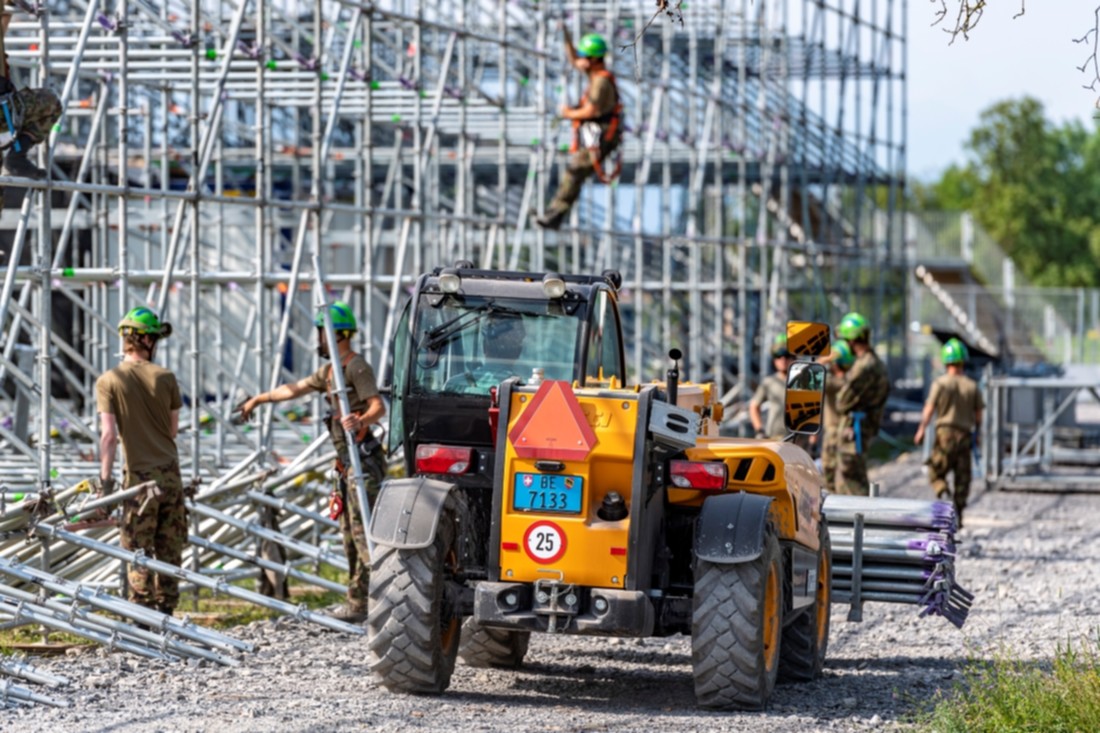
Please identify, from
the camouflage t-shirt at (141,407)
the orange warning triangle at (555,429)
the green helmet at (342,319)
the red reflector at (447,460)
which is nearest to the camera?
the orange warning triangle at (555,429)

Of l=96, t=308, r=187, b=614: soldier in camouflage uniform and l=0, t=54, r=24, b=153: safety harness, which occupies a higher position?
l=0, t=54, r=24, b=153: safety harness

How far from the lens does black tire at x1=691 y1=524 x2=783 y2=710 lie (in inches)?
349

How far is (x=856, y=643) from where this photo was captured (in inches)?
464

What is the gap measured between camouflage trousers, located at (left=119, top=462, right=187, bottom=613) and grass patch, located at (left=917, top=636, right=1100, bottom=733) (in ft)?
14.5

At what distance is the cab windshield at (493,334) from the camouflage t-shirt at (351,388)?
6.16 ft

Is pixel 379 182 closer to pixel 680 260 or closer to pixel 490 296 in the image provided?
pixel 680 260

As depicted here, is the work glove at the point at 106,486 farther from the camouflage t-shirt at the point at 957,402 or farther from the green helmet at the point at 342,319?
the camouflage t-shirt at the point at 957,402

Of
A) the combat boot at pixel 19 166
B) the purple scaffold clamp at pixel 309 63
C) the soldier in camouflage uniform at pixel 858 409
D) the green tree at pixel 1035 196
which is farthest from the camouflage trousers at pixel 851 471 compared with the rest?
the green tree at pixel 1035 196

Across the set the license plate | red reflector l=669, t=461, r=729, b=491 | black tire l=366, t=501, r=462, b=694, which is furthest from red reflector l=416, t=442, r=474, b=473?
red reflector l=669, t=461, r=729, b=491

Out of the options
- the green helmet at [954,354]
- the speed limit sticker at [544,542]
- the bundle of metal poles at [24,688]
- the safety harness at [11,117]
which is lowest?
the bundle of metal poles at [24,688]

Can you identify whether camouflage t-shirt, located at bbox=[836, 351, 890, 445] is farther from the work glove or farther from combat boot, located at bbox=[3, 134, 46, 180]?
combat boot, located at bbox=[3, 134, 46, 180]

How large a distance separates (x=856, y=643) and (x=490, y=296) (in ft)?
10.9

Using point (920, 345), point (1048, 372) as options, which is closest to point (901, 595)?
point (1048, 372)

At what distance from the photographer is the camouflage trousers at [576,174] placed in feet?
59.6
